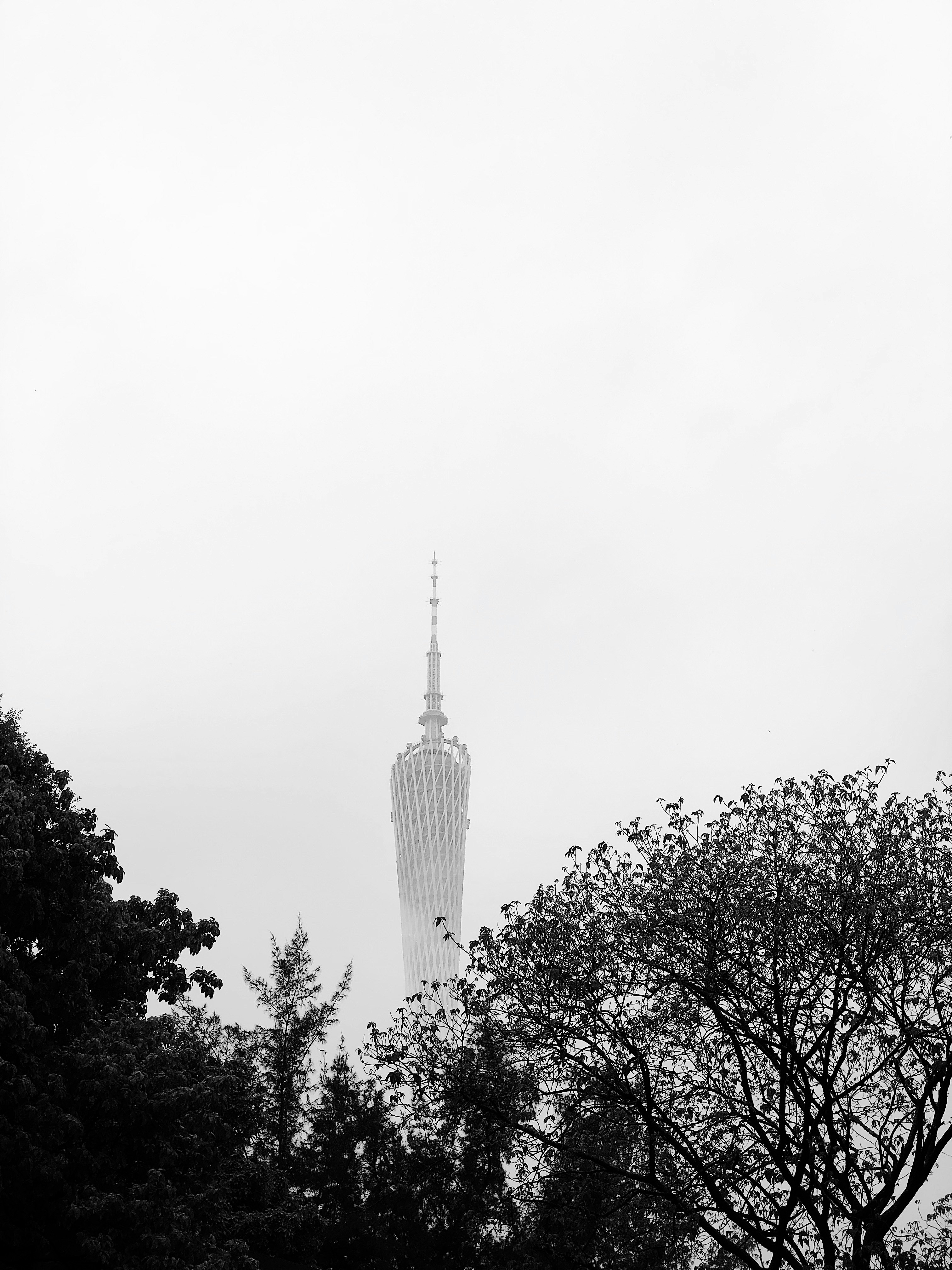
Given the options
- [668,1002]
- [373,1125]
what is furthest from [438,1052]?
[373,1125]

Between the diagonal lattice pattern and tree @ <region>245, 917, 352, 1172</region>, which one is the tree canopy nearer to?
tree @ <region>245, 917, 352, 1172</region>

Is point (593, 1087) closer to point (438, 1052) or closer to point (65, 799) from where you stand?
point (438, 1052)

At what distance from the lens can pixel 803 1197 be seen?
→ 16.4m

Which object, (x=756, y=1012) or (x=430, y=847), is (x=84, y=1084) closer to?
(x=756, y=1012)

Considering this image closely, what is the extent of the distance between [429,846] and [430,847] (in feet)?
0.35

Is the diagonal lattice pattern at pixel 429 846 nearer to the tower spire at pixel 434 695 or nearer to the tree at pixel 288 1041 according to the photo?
the tower spire at pixel 434 695

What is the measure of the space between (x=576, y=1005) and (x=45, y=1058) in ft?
23.6

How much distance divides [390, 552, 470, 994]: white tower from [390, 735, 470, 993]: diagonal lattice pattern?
65mm

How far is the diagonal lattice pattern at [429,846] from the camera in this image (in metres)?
120

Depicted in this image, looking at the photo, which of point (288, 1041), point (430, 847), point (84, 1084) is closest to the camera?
point (84, 1084)

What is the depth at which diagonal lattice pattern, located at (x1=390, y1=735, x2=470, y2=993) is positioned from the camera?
12050cm

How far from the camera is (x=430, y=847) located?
123 metres

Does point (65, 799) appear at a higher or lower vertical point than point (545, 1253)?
higher

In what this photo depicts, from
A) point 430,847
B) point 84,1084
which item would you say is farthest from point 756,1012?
point 430,847
